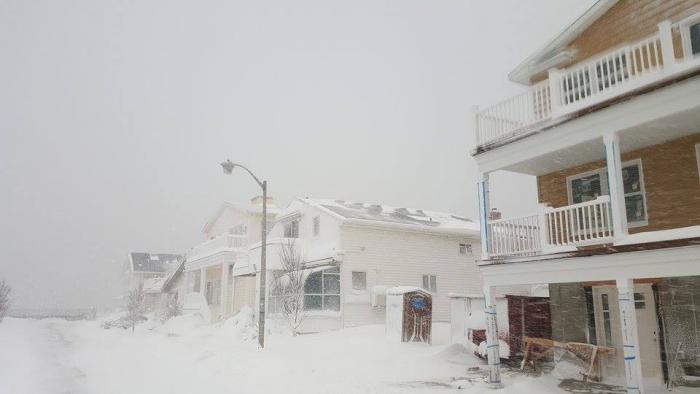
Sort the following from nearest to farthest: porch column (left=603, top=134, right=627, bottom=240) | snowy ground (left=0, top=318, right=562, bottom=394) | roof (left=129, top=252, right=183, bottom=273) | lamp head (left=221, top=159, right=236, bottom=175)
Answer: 1. porch column (left=603, top=134, right=627, bottom=240)
2. snowy ground (left=0, top=318, right=562, bottom=394)
3. lamp head (left=221, top=159, right=236, bottom=175)
4. roof (left=129, top=252, right=183, bottom=273)

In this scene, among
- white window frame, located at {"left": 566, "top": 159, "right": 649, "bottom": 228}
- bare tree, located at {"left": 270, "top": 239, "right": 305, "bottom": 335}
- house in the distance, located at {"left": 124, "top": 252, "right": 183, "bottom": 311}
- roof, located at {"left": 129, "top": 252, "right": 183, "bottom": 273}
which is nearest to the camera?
white window frame, located at {"left": 566, "top": 159, "right": 649, "bottom": 228}

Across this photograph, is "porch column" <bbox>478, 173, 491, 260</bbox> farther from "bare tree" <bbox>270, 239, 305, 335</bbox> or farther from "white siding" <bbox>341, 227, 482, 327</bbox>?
"white siding" <bbox>341, 227, 482, 327</bbox>

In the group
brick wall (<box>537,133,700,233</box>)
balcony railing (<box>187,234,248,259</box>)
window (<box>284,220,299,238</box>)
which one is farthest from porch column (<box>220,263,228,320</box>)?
brick wall (<box>537,133,700,233</box>)

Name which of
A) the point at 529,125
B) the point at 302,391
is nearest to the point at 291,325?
the point at 302,391

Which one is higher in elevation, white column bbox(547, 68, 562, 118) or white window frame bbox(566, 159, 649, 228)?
white column bbox(547, 68, 562, 118)

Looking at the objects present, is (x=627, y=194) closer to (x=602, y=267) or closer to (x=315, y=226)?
(x=602, y=267)

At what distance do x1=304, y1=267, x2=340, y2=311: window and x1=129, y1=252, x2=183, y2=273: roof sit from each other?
5558 centimetres

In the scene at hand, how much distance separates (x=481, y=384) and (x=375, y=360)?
4.19 meters

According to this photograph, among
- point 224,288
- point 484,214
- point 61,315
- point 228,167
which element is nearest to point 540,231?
point 484,214

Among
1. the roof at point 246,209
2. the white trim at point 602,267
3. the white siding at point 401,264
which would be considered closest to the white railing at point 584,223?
the white trim at point 602,267

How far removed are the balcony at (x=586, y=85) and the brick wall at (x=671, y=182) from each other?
190 centimetres

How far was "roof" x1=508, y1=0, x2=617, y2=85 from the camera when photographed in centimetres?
1392

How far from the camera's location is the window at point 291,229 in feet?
96.6

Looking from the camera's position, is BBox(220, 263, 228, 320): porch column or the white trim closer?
the white trim
